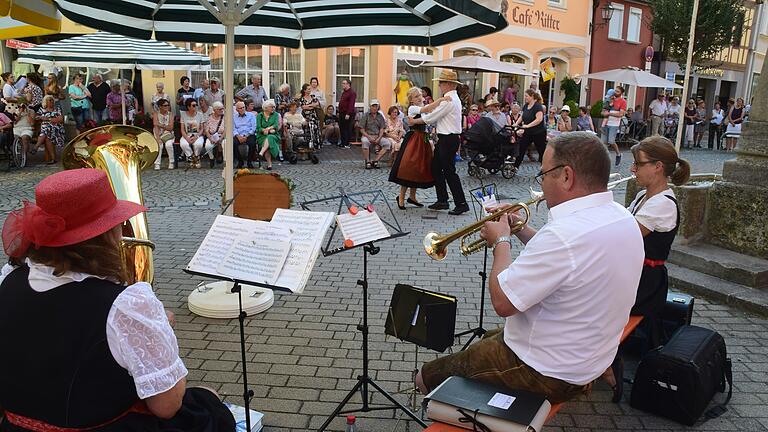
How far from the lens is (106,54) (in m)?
10.2

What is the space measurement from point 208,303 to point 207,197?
476cm

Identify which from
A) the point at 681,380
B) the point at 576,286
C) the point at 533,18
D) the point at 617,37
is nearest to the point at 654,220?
the point at 681,380

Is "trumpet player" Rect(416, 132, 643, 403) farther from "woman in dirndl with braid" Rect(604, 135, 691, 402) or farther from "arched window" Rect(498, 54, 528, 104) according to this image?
"arched window" Rect(498, 54, 528, 104)

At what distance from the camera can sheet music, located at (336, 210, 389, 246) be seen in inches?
117

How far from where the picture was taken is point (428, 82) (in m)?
19.7

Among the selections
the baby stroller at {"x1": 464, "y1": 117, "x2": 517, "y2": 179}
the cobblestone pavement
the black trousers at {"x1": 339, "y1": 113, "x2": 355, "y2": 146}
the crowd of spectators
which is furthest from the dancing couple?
the black trousers at {"x1": 339, "y1": 113, "x2": 355, "y2": 146}

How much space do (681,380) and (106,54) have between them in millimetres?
10232

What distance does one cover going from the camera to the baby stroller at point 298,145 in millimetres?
12859

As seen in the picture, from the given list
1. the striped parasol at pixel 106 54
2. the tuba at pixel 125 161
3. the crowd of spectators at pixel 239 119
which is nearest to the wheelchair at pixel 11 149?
the crowd of spectators at pixel 239 119

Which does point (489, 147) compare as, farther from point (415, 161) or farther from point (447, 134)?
point (415, 161)

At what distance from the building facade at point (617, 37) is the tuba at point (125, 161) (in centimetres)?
2297

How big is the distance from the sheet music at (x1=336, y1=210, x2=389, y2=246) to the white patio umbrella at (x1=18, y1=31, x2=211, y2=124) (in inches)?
337

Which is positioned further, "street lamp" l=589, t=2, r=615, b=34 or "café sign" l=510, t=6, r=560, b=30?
"street lamp" l=589, t=2, r=615, b=34

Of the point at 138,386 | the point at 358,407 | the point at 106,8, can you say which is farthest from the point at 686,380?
the point at 106,8
